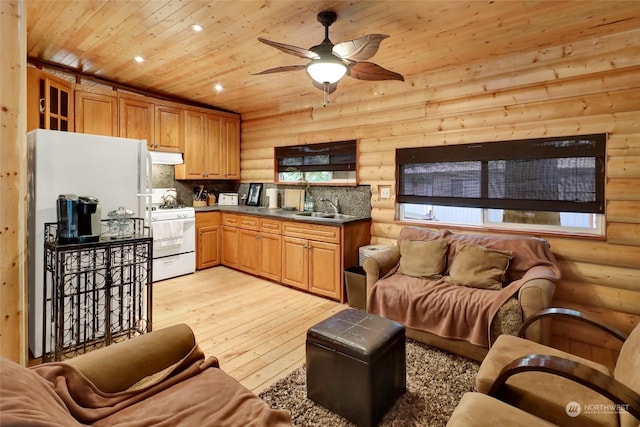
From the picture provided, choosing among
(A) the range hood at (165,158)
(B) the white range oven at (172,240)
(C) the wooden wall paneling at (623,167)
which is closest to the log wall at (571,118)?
(C) the wooden wall paneling at (623,167)

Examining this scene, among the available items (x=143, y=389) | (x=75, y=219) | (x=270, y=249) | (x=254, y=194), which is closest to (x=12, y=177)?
(x=75, y=219)

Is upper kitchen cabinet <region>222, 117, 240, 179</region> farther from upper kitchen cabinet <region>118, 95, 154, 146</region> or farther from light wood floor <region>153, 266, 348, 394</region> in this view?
light wood floor <region>153, 266, 348, 394</region>

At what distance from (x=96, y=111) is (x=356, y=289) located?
12.2 ft

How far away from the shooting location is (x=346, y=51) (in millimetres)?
2336

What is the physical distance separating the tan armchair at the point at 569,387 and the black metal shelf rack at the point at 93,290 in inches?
98.4

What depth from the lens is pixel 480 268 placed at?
9.32 ft

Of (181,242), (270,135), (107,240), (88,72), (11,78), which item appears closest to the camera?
(11,78)

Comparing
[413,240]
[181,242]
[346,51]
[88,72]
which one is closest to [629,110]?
[413,240]

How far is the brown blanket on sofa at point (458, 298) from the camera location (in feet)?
8.14

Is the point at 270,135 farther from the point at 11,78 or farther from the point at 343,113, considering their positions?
the point at 11,78

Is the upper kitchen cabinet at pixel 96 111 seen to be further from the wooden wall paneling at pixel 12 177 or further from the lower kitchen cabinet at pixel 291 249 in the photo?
the wooden wall paneling at pixel 12 177

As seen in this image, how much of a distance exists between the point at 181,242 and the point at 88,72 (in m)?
2.30

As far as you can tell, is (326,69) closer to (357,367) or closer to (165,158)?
(357,367)

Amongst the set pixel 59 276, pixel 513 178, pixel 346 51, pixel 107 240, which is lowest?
pixel 59 276
